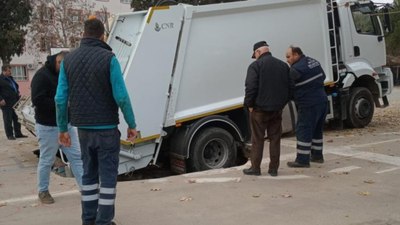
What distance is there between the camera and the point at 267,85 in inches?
254

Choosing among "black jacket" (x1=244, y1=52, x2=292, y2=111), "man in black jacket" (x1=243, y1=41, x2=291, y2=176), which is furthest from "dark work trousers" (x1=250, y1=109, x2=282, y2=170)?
"black jacket" (x1=244, y1=52, x2=292, y2=111)

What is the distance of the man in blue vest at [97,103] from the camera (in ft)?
13.9

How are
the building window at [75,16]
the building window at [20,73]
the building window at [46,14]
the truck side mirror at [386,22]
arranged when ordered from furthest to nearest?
the building window at [20,73]
the building window at [46,14]
the building window at [75,16]
the truck side mirror at [386,22]

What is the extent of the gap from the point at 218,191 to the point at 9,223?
93.1 inches

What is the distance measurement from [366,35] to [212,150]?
529 centimetres

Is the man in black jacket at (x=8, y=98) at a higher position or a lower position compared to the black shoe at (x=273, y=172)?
higher

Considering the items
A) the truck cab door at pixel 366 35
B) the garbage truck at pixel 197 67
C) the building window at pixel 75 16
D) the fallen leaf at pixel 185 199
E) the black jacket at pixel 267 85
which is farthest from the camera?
the building window at pixel 75 16

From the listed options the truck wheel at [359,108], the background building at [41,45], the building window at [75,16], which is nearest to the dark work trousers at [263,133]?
the truck wheel at [359,108]

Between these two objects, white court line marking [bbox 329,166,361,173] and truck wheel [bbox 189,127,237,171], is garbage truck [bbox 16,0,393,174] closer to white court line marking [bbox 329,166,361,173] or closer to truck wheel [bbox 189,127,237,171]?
truck wheel [bbox 189,127,237,171]

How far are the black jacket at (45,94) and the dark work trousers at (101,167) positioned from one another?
1260 millimetres

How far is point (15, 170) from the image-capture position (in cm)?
815

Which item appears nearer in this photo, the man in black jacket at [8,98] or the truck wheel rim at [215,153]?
the truck wheel rim at [215,153]

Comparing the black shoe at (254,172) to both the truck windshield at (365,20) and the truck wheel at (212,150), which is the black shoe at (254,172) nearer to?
the truck wheel at (212,150)

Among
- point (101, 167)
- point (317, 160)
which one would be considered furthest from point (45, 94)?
point (317, 160)
